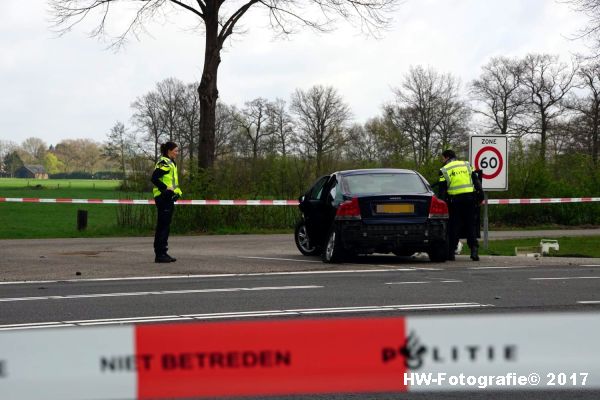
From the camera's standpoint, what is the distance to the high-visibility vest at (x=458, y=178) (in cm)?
1577

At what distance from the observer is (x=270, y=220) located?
28.9 meters

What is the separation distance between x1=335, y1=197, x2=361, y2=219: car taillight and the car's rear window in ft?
1.19

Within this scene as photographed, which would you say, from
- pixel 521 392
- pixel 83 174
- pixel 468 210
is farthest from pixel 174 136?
pixel 521 392

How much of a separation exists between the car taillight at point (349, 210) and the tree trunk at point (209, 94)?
16.4 meters

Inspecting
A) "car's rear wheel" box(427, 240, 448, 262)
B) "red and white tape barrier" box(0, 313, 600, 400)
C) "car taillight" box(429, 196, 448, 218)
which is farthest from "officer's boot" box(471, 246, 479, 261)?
"red and white tape barrier" box(0, 313, 600, 400)

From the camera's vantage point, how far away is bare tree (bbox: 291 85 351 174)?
7994 cm

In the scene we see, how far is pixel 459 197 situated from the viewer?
15758mm

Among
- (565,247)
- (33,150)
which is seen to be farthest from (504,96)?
(33,150)

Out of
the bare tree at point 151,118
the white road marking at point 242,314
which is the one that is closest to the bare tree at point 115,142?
the bare tree at point 151,118

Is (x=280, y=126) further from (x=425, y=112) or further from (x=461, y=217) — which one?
(x=461, y=217)

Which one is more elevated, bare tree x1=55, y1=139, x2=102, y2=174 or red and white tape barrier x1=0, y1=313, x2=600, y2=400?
bare tree x1=55, y1=139, x2=102, y2=174

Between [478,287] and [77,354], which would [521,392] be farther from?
[478,287]

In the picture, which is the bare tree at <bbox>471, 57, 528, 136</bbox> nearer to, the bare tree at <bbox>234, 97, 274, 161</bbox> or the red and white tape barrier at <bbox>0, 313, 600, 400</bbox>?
the bare tree at <bbox>234, 97, 274, 161</bbox>

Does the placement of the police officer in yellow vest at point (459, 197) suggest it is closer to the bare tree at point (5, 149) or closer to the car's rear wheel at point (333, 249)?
the car's rear wheel at point (333, 249)
